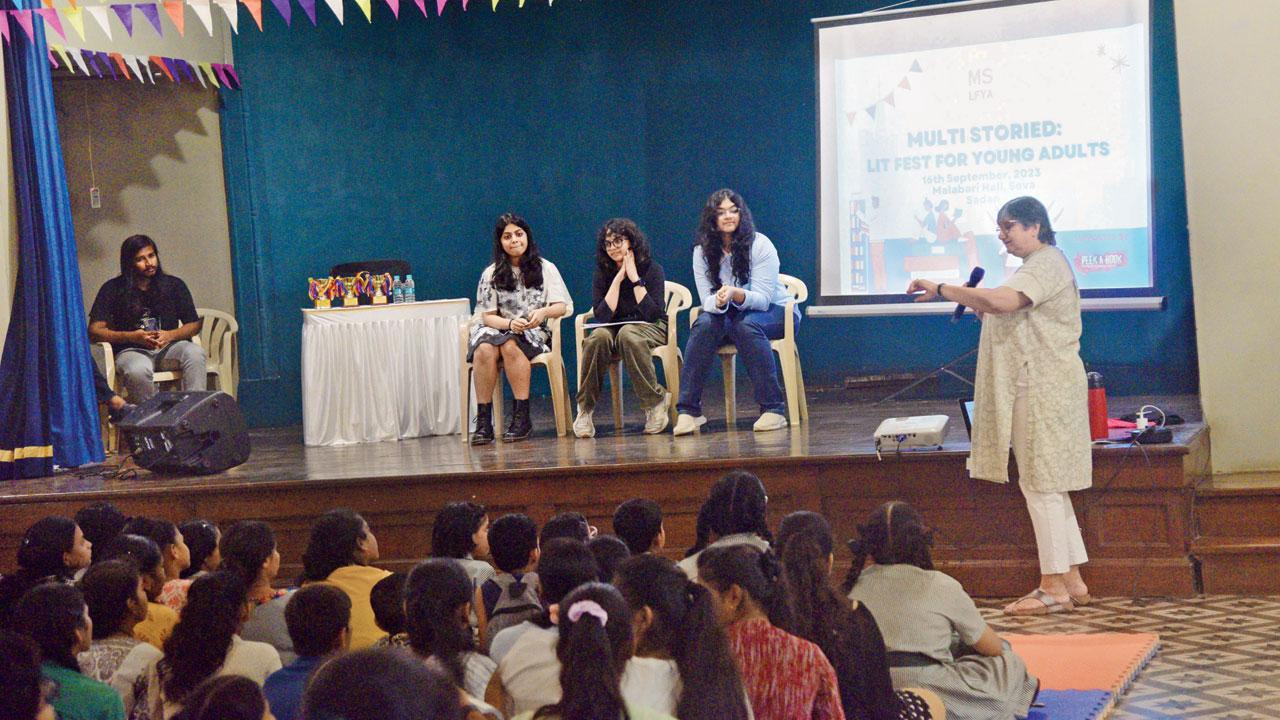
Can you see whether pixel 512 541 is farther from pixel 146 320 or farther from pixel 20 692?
pixel 146 320

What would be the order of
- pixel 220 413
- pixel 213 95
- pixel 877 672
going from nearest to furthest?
pixel 877 672 → pixel 220 413 → pixel 213 95

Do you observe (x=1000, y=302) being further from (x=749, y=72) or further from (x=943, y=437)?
(x=749, y=72)

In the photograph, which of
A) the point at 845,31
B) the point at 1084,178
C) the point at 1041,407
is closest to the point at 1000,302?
the point at 1041,407

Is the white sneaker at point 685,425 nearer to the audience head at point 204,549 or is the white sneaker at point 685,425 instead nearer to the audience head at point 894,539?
the audience head at point 204,549

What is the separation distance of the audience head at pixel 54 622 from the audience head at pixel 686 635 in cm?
105

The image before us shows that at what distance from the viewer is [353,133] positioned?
8.40 meters

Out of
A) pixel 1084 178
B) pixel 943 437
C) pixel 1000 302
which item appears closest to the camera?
pixel 1000 302

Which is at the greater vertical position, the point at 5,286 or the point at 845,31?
the point at 845,31

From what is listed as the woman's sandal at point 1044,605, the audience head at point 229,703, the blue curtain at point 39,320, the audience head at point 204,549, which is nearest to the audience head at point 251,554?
the audience head at point 204,549

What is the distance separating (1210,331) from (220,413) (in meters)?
4.06

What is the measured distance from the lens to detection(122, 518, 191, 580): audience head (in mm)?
3838

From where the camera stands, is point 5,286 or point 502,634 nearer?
point 502,634

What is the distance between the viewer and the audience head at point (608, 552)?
306cm

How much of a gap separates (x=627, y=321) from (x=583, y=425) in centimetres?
54
